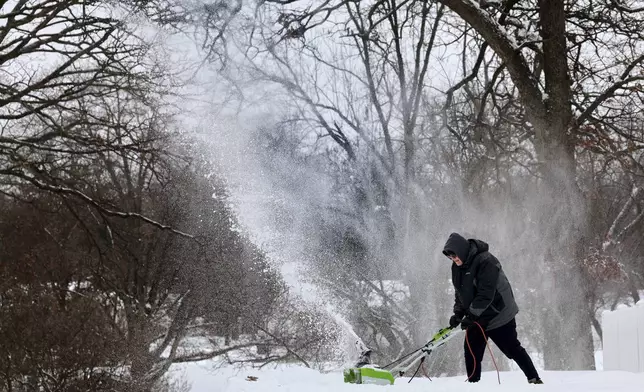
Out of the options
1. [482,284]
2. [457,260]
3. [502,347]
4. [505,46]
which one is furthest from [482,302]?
[505,46]

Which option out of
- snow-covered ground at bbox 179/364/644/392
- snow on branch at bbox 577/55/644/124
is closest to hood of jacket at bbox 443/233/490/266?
snow-covered ground at bbox 179/364/644/392

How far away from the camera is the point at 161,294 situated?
88.8 feet

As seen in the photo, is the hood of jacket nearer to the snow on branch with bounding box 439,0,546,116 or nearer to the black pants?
the black pants

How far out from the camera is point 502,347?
742cm

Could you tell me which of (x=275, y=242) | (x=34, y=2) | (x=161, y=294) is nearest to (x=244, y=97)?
(x=275, y=242)

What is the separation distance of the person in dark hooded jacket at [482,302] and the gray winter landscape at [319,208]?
2cm

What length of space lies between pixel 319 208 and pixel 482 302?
504 inches

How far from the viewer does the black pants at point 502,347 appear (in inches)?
283

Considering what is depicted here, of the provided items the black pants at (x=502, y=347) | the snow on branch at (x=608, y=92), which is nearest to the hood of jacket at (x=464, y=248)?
the black pants at (x=502, y=347)

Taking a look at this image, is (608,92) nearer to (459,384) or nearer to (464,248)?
(464,248)

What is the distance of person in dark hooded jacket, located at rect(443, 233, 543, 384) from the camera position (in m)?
7.21

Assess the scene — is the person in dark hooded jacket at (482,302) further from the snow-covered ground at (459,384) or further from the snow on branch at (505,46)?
the snow on branch at (505,46)

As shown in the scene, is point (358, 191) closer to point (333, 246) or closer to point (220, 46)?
point (333, 246)

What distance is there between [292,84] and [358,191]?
357 cm
